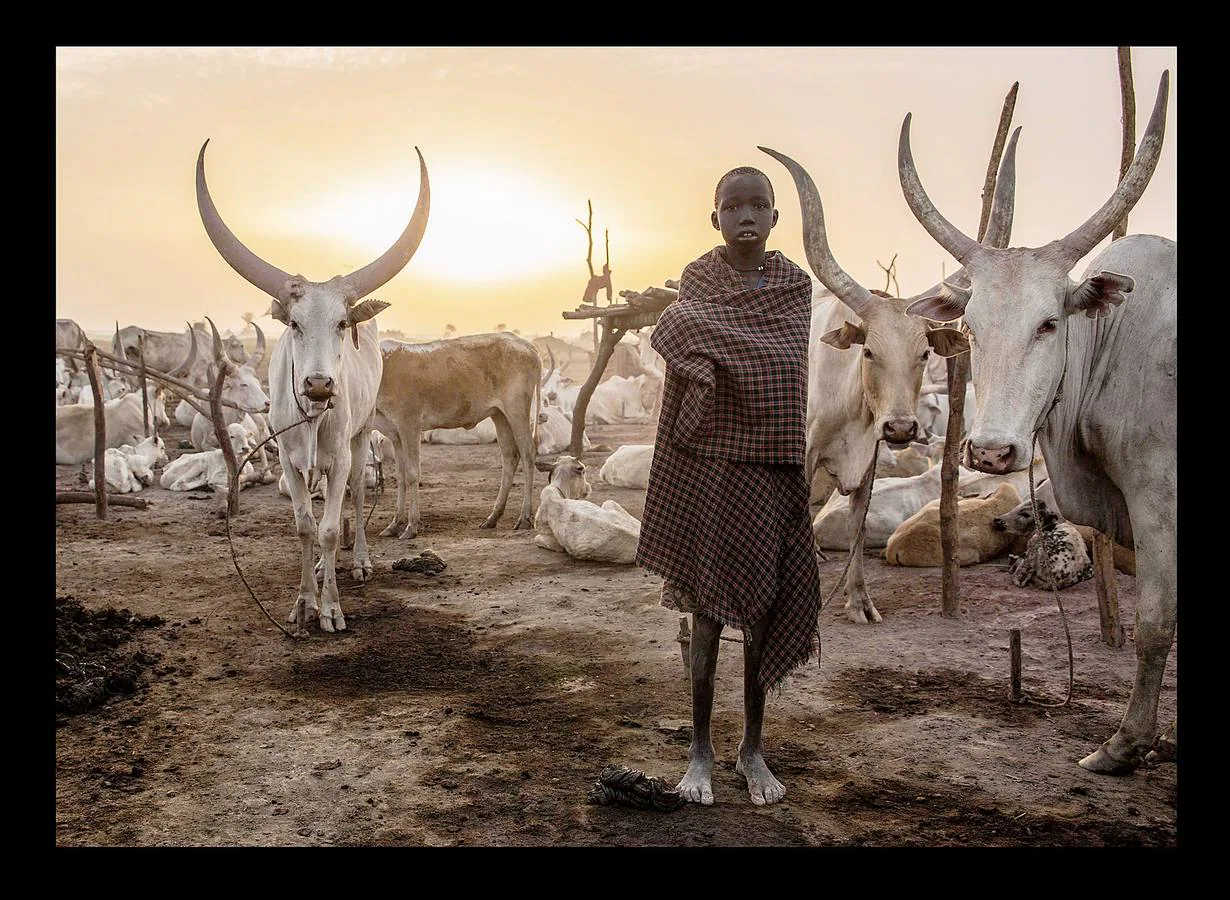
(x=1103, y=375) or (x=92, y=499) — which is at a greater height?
(x=1103, y=375)

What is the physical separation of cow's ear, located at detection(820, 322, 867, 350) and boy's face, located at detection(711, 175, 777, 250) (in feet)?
5.52

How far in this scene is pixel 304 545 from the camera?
5332 mm

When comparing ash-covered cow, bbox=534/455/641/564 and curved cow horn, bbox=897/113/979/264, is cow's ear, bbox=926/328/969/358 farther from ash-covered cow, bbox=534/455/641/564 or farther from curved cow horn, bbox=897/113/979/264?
ash-covered cow, bbox=534/455/641/564

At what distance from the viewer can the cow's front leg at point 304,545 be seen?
5.31 meters

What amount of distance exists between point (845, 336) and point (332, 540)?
319cm

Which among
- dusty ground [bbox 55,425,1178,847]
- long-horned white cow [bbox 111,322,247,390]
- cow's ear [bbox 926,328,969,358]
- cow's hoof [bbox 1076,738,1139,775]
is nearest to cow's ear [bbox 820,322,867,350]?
cow's ear [bbox 926,328,969,358]

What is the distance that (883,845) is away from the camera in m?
2.78

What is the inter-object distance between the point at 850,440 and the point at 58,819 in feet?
14.8

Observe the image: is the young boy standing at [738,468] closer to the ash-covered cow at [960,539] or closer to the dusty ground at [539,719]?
the dusty ground at [539,719]

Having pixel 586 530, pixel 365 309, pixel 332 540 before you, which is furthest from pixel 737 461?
pixel 586 530

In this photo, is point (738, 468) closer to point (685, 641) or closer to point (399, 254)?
point (685, 641)

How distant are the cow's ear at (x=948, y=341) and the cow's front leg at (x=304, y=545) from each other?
11.9 feet

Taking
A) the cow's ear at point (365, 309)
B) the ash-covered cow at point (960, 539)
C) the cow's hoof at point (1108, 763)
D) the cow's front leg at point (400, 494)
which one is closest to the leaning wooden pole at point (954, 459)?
the ash-covered cow at point (960, 539)

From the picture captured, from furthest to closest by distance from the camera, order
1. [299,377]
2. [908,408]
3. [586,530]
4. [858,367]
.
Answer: [586,530] → [858,367] → [299,377] → [908,408]
